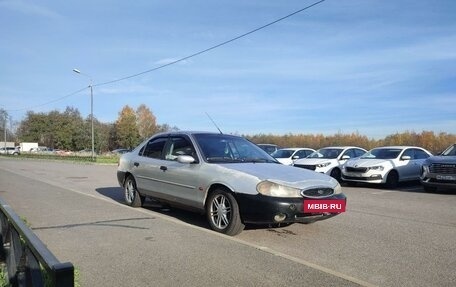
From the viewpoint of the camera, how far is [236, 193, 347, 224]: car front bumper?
641cm

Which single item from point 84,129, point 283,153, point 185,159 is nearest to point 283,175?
point 185,159

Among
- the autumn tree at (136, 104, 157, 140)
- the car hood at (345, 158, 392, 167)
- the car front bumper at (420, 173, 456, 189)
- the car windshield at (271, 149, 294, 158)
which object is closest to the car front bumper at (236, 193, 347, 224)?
the car front bumper at (420, 173, 456, 189)

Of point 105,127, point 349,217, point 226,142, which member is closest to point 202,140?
point 226,142

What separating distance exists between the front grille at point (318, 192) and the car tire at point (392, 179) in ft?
31.8

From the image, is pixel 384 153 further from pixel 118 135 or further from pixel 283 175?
pixel 118 135

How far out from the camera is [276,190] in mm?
6531

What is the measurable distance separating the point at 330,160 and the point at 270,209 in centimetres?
1256

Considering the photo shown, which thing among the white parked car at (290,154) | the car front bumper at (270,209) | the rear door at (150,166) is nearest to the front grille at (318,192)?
the car front bumper at (270,209)

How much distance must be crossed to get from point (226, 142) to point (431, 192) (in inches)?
341

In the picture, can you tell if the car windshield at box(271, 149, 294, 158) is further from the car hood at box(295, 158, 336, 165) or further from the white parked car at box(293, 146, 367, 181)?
the car hood at box(295, 158, 336, 165)

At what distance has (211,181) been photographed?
7.24 meters

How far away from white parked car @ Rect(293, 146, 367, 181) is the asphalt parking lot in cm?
838

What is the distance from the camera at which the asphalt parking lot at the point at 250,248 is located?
15.8 ft

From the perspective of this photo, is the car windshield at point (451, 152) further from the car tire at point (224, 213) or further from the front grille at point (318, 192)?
the car tire at point (224, 213)
